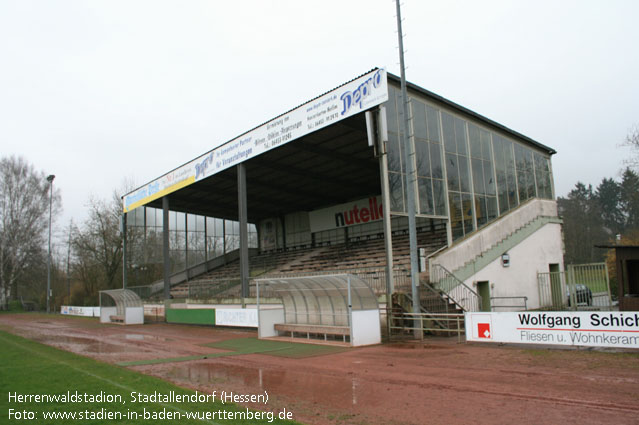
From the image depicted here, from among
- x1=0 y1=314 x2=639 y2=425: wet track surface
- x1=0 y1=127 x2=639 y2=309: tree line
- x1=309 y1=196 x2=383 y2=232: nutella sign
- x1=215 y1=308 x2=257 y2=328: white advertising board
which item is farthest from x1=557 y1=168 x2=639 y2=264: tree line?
x1=0 y1=314 x2=639 y2=425: wet track surface

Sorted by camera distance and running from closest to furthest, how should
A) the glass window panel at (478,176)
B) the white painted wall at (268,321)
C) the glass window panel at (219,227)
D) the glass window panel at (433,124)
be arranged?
the white painted wall at (268,321) < the glass window panel at (433,124) < the glass window panel at (478,176) < the glass window panel at (219,227)

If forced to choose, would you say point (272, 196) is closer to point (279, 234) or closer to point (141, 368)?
point (279, 234)

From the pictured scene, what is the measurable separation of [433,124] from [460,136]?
8.55 ft

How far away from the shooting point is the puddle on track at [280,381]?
891 centimetres

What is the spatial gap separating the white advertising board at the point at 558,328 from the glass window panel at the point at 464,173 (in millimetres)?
10963

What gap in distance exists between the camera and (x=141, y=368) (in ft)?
42.6

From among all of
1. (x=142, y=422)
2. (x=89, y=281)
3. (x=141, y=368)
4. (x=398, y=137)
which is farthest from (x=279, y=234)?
(x=142, y=422)

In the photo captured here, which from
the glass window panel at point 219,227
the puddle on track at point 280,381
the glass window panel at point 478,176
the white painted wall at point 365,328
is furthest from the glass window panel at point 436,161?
the glass window panel at point 219,227

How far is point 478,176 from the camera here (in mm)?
25641

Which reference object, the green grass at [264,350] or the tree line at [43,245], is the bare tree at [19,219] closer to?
the tree line at [43,245]

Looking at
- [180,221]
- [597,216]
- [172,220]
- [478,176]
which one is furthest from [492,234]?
[597,216]

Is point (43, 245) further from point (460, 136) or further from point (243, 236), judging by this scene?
point (460, 136)

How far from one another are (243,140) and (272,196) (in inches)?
Result: 466

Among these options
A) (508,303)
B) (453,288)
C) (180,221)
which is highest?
(180,221)
